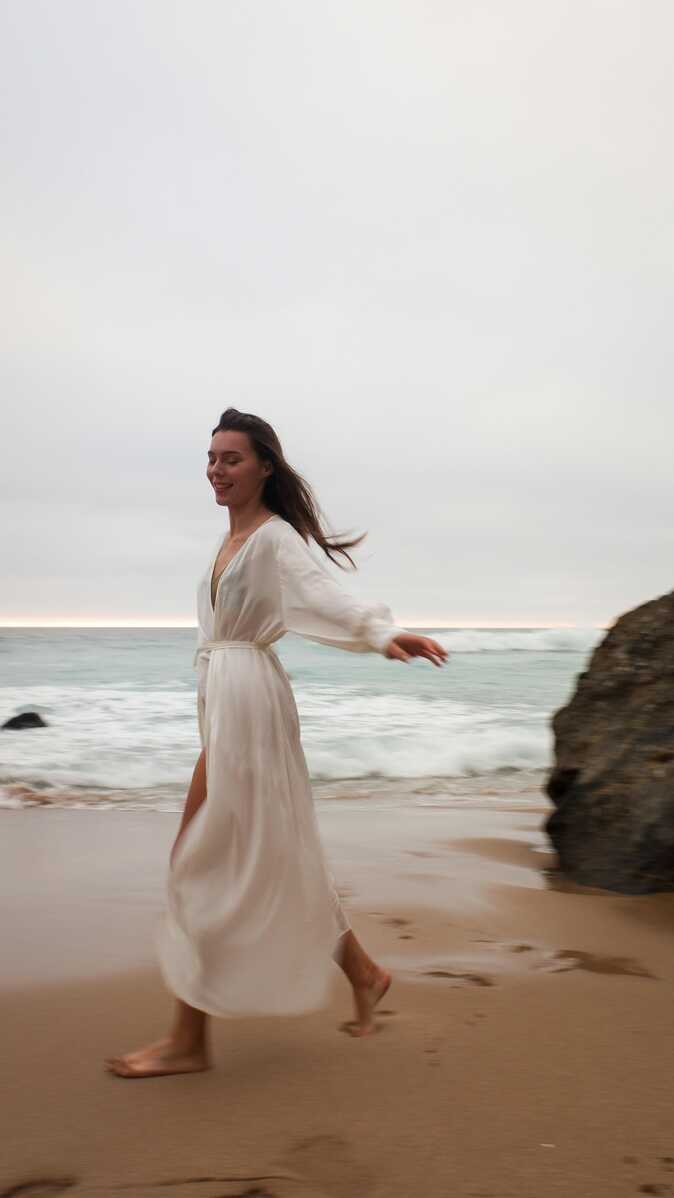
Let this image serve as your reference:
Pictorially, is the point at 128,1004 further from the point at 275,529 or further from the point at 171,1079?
the point at 275,529

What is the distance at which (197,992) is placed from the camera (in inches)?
113

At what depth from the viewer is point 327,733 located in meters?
13.8

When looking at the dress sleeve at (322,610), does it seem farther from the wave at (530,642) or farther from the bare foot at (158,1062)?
the wave at (530,642)

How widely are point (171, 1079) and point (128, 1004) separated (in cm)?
71

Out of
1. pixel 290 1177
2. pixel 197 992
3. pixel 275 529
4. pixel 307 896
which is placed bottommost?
pixel 290 1177

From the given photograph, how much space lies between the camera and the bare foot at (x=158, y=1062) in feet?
9.57

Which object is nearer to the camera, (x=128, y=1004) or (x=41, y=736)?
(x=128, y=1004)

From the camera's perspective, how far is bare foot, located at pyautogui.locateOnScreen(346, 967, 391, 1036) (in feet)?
10.6

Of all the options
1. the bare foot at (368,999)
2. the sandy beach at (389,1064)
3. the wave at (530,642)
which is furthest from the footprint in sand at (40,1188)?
the wave at (530,642)

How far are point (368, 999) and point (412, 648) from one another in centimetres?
124

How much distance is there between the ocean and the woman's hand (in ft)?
0.37

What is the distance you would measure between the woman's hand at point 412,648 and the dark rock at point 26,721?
40.9 feet

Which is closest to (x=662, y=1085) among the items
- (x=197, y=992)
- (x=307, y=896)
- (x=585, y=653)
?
(x=307, y=896)

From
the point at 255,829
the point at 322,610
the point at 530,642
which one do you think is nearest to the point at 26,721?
the point at 255,829
